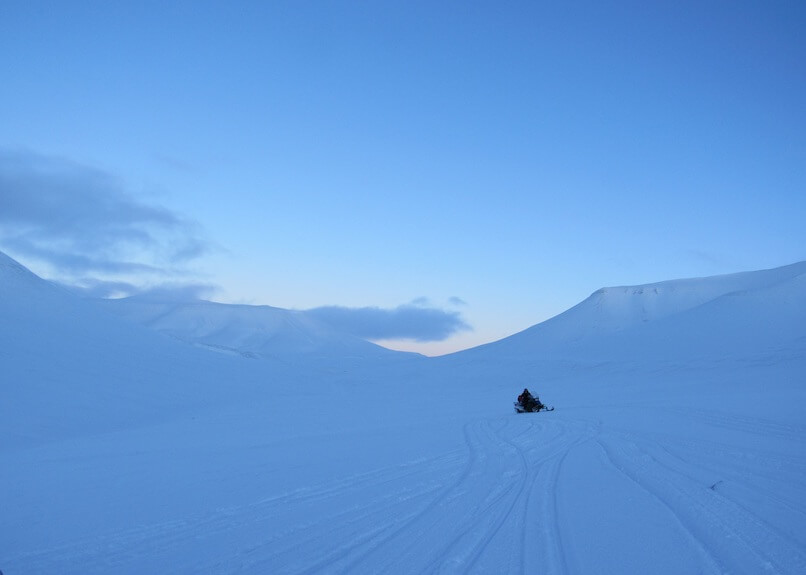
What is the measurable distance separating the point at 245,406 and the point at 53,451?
13895 millimetres

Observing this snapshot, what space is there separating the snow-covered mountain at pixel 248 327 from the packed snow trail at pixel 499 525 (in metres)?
123

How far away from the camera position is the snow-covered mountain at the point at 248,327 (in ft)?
456

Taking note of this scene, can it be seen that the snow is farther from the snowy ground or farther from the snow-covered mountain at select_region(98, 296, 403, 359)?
the snow-covered mountain at select_region(98, 296, 403, 359)

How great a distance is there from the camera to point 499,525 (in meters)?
5.21

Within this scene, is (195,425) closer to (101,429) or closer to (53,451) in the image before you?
(101,429)

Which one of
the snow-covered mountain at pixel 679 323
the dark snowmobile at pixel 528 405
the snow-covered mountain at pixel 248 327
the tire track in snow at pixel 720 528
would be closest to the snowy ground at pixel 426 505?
the tire track in snow at pixel 720 528

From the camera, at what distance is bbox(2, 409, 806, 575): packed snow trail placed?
4398 mm

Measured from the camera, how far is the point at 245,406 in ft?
86.7

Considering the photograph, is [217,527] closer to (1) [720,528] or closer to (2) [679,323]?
(1) [720,528]

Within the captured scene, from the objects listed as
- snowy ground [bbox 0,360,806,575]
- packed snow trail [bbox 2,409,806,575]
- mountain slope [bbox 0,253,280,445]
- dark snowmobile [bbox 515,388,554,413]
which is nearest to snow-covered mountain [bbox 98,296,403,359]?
mountain slope [bbox 0,253,280,445]

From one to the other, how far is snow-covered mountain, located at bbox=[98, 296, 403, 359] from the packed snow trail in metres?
123

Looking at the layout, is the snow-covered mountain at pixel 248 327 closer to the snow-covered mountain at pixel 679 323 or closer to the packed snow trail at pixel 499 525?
the snow-covered mountain at pixel 679 323

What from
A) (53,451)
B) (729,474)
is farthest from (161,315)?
(729,474)

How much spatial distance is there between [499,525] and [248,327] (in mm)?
153795
